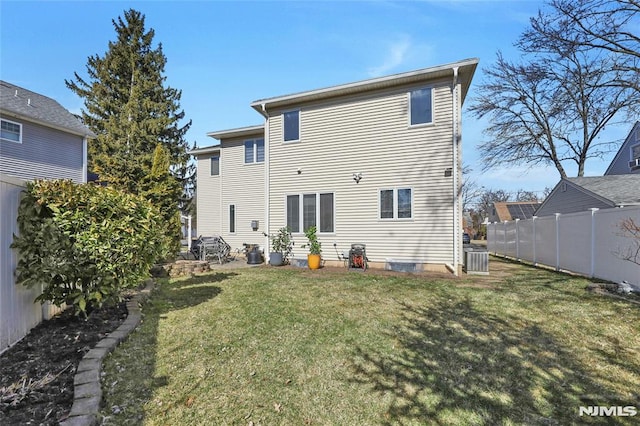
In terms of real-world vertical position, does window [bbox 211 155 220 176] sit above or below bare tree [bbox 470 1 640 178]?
below

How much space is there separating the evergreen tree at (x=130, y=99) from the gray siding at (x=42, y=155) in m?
5.46

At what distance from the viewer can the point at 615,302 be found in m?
5.34

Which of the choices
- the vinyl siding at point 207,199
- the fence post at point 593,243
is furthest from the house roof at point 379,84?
the vinyl siding at point 207,199

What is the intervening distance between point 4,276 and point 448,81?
33.1 ft

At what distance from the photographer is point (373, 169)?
32.9 feet

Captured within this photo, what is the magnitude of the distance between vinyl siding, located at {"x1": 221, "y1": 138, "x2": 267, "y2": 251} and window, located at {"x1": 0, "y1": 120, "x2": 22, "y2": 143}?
292 inches

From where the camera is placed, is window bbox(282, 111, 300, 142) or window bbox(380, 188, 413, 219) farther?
window bbox(282, 111, 300, 142)

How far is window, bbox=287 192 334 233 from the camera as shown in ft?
34.8

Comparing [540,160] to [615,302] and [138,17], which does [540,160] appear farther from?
[138,17]

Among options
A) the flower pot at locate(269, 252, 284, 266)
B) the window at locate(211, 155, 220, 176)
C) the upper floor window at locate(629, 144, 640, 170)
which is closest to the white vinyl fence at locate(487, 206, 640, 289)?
the flower pot at locate(269, 252, 284, 266)

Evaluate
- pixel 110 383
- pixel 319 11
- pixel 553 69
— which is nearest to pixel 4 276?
pixel 110 383

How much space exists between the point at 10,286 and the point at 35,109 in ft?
44.5

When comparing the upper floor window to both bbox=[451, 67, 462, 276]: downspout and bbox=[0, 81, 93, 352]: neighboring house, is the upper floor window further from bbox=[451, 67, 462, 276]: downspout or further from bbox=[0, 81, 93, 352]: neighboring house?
bbox=[0, 81, 93, 352]: neighboring house

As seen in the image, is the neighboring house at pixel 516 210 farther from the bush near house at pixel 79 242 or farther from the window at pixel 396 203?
the bush near house at pixel 79 242
